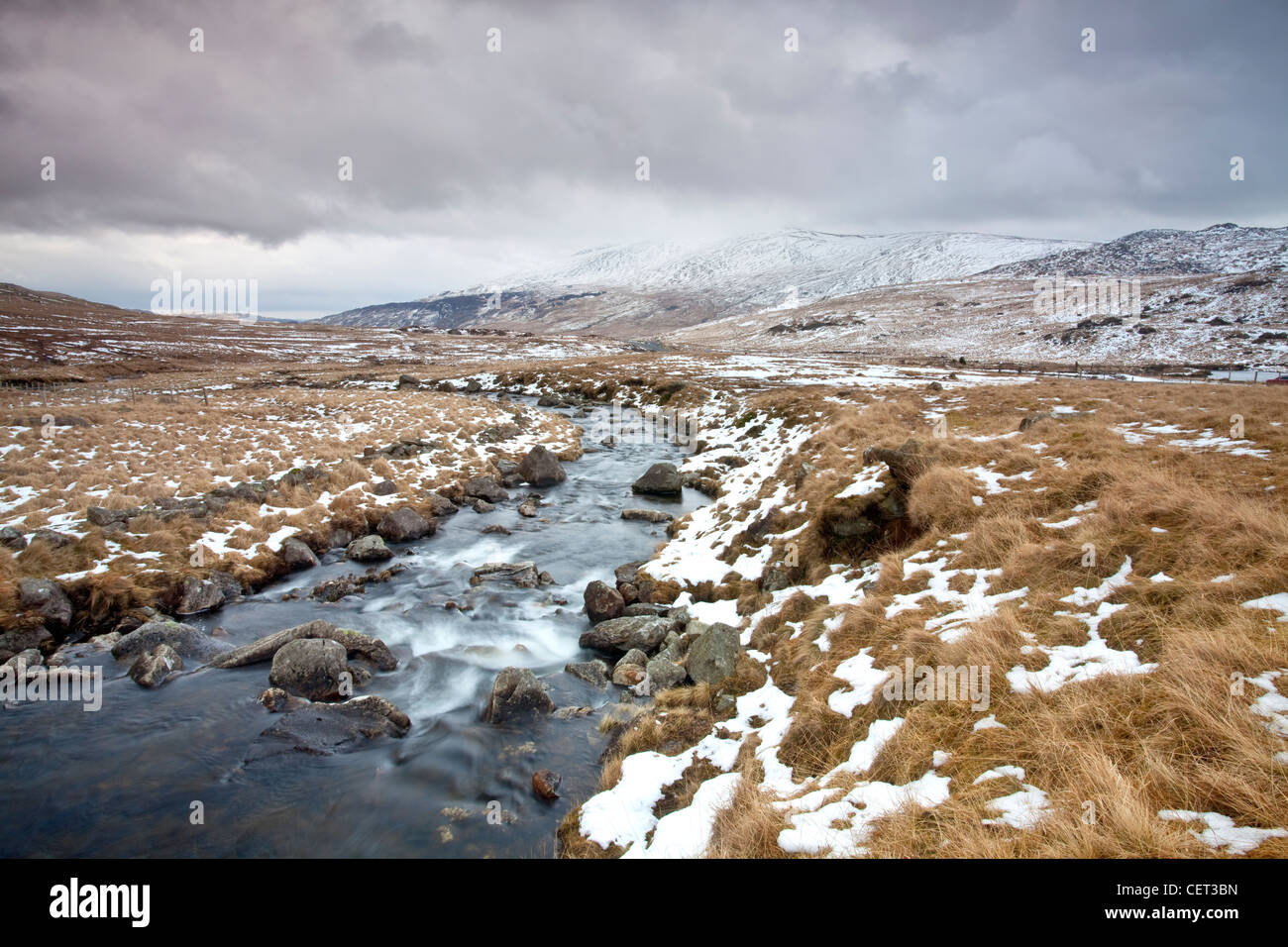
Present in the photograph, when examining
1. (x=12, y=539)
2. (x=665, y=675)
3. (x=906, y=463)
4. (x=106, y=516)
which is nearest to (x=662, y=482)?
(x=906, y=463)

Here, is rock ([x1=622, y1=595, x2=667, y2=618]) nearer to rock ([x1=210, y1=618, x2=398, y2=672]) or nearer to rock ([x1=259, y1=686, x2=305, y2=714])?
rock ([x1=210, y1=618, x2=398, y2=672])

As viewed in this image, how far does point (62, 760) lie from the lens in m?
7.89

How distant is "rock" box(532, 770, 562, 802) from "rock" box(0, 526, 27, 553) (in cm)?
1310

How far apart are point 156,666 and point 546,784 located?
310 inches

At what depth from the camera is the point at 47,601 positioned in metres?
10.6

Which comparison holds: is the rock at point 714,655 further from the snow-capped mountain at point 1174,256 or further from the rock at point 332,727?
the snow-capped mountain at point 1174,256

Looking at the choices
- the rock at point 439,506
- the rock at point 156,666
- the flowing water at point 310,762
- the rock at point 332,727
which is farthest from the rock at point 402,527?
Answer: the rock at point 332,727

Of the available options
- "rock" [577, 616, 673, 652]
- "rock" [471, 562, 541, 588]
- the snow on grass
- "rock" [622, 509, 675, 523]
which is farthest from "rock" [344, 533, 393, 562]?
the snow on grass

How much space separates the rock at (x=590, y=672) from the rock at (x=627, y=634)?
24.7 inches

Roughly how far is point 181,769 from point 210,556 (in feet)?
24.2

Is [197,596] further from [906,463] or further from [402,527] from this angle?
[906,463]

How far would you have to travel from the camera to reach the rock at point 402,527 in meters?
17.0
